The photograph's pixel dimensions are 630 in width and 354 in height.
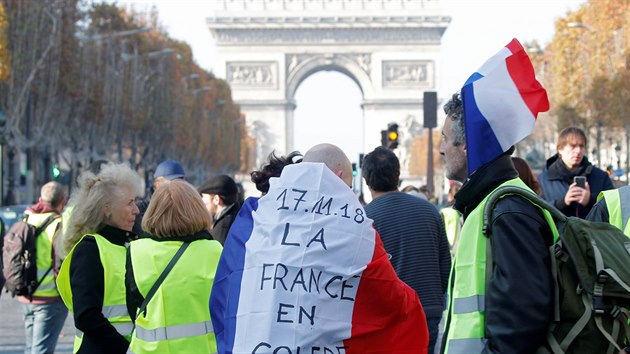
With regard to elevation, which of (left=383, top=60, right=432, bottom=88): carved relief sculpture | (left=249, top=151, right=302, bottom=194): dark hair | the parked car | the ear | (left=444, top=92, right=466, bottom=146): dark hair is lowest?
the parked car

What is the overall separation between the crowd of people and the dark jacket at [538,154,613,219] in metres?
2.71

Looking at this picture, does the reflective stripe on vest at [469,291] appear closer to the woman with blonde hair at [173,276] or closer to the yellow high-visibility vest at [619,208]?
the yellow high-visibility vest at [619,208]

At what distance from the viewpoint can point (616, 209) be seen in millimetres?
4762

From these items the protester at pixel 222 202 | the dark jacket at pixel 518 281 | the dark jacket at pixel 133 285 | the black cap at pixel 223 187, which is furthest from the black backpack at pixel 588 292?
the black cap at pixel 223 187

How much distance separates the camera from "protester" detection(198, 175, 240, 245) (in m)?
8.05

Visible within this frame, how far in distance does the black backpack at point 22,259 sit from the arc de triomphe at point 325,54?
7614 centimetres

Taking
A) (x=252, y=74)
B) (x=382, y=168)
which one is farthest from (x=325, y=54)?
(x=382, y=168)

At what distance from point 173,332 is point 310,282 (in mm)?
1340

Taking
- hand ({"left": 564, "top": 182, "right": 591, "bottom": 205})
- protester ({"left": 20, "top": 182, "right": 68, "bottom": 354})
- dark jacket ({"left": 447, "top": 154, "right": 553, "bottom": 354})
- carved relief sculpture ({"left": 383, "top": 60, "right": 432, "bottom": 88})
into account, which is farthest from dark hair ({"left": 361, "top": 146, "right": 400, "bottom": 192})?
carved relief sculpture ({"left": 383, "top": 60, "right": 432, "bottom": 88})

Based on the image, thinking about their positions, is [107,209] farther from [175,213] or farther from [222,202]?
[222,202]

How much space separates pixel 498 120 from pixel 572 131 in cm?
384

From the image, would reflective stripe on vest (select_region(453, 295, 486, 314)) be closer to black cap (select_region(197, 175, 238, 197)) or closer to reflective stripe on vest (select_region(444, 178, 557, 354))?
reflective stripe on vest (select_region(444, 178, 557, 354))

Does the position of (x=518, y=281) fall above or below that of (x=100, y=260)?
above

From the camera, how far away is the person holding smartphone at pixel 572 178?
7184 millimetres
